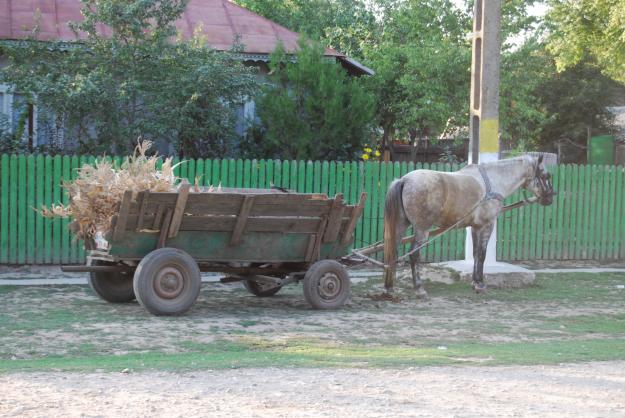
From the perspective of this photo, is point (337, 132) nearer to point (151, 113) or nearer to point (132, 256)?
point (151, 113)

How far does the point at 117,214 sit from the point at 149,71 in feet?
25.0

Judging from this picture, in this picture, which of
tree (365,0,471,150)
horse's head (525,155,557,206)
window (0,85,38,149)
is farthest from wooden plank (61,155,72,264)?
tree (365,0,471,150)

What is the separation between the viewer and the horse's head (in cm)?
1416

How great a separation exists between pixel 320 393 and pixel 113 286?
19.3 feet

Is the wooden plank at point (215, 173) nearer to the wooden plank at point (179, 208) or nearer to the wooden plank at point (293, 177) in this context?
the wooden plank at point (293, 177)

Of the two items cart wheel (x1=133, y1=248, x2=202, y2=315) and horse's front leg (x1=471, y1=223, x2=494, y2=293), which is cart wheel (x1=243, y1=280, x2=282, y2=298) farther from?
horse's front leg (x1=471, y1=223, x2=494, y2=293)

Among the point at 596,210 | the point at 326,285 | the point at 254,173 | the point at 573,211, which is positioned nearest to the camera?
the point at 326,285

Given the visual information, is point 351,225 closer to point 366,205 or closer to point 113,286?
point 113,286

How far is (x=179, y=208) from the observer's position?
1052cm

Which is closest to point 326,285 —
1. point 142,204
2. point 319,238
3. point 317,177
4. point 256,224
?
point 319,238

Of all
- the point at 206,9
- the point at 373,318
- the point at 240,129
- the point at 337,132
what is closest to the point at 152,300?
the point at 373,318

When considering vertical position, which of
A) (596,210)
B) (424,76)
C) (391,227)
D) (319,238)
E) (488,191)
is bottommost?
(319,238)

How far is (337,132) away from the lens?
1880cm

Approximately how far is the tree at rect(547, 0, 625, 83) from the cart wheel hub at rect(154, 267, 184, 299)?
1928 cm
